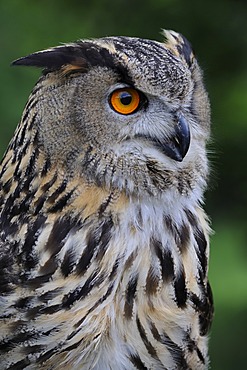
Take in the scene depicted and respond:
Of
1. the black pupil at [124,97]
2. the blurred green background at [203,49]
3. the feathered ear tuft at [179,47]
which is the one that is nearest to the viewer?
the black pupil at [124,97]

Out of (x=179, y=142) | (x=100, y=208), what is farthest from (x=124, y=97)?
(x=100, y=208)

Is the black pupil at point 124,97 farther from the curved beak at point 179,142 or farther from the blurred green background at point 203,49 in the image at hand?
the blurred green background at point 203,49

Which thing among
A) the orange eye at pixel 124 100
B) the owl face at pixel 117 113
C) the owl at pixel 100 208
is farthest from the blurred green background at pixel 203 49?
the orange eye at pixel 124 100

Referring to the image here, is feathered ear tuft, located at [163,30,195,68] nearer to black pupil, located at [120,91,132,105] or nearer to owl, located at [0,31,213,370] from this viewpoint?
owl, located at [0,31,213,370]

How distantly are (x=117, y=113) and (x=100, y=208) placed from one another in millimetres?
285

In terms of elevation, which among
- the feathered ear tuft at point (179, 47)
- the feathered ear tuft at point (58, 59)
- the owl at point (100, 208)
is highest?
the feathered ear tuft at point (179, 47)

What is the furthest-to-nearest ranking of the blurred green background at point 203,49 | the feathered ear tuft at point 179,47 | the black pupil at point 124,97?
the blurred green background at point 203,49, the feathered ear tuft at point 179,47, the black pupil at point 124,97

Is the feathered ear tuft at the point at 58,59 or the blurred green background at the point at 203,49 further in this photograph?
the blurred green background at the point at 203,49

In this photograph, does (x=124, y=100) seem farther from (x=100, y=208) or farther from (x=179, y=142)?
(x=100, y=208)

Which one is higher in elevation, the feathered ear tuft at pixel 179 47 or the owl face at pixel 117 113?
the feathered ear tuft at pixel 179 47

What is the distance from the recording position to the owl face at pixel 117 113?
244 cm

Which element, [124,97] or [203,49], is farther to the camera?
[203,49]

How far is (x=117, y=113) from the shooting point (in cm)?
245

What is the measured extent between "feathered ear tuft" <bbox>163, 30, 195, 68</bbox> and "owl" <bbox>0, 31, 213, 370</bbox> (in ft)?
0.18
